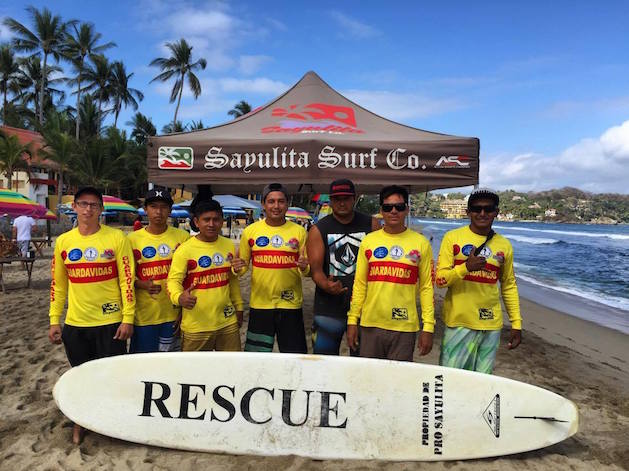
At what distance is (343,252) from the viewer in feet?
9.73

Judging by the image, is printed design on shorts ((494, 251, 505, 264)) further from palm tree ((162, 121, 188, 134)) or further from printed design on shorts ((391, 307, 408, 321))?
palm tree ((162, 121, 188, 134))

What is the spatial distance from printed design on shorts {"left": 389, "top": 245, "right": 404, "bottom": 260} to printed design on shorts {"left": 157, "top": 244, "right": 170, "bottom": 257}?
1.56m

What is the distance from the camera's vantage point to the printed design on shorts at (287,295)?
3006mm

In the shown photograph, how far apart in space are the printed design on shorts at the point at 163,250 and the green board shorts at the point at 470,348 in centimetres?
203

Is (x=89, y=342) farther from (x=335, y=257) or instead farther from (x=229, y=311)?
(x=335, y=257)

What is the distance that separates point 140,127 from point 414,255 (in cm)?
4458

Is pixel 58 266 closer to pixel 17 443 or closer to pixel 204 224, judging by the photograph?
pixel 204 224

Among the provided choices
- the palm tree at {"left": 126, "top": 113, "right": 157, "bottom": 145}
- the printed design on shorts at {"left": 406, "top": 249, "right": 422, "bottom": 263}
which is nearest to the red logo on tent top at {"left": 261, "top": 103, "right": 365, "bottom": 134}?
the printed design on shorts at {"left": 406, "top": 249, "right": 422, "bottom": 263}

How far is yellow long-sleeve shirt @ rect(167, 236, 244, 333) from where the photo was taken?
9.08 ft

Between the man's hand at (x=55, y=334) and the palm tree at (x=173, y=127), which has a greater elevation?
the palm tree at (x=173, y=127)

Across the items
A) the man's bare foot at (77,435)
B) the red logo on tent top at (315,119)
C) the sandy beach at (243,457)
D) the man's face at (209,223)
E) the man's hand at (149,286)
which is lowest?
the sandy beach at (243,457)

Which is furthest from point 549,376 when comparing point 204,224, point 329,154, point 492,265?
point 204,224

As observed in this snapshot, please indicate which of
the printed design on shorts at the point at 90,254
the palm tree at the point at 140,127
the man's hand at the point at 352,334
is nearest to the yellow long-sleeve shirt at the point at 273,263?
the man's hand at the point at 352,334

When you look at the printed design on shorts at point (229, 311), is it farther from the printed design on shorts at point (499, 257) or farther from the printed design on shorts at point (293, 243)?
the printed design on shorts at point (499, 257)
